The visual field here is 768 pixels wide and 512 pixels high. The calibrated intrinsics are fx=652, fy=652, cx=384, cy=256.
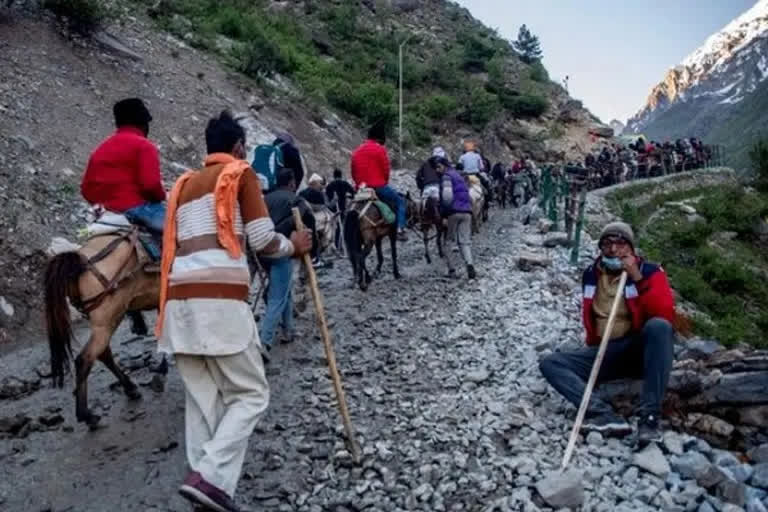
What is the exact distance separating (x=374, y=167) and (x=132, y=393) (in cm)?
489

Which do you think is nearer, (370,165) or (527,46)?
(370,165)

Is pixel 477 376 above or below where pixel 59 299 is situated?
below

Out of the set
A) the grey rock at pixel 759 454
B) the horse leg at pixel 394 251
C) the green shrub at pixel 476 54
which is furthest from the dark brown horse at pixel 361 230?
the green shrub at pixel 476 54

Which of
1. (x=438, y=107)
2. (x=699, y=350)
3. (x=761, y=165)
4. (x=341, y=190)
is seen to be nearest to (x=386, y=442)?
(x=699, y=350)

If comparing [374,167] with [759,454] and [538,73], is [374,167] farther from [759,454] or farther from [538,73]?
[538,73]

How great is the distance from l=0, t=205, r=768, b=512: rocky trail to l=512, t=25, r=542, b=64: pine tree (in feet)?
164

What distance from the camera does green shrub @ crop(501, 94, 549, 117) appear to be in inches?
1597

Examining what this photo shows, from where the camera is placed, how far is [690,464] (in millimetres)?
4074

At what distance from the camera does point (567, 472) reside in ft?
13.2

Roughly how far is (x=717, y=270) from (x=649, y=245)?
6.42 feet

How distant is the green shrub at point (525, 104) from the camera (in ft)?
133

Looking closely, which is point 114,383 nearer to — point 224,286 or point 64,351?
point 64,351

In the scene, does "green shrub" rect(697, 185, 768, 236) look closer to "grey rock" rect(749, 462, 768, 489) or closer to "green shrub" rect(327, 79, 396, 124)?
"green shrub" rect(327, 79, 396, 124)

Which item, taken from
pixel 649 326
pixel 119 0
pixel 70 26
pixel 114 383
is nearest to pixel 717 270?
pixel 649 326
